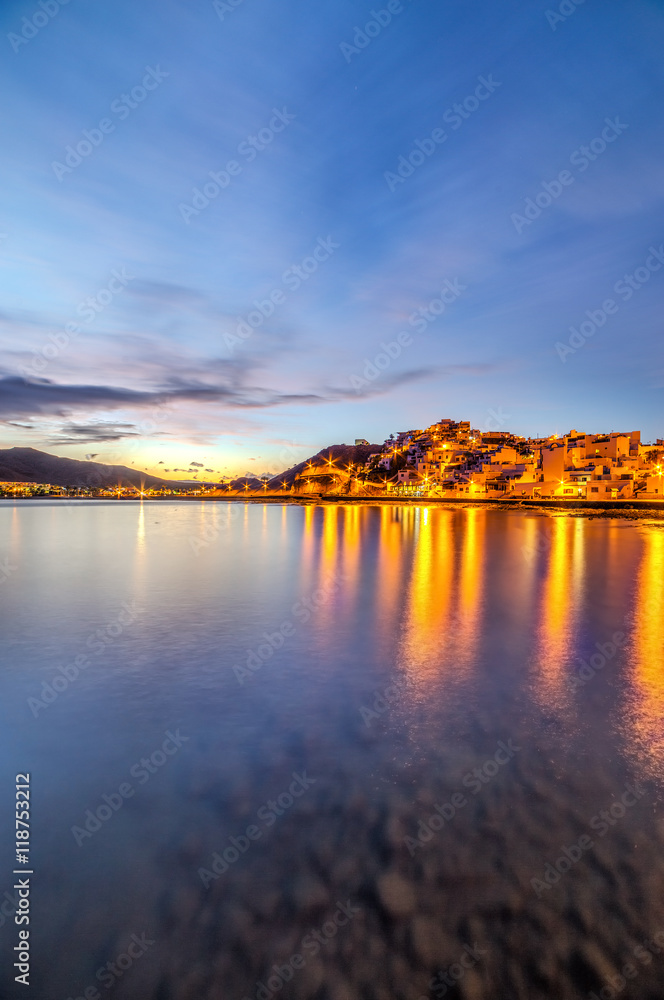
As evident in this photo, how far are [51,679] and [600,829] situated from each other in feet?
28.9

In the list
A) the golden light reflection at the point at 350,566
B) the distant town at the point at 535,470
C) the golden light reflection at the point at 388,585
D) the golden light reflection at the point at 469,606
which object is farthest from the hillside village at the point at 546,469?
the golden light reflection at the point at 469,606

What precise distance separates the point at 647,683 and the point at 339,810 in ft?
22.1

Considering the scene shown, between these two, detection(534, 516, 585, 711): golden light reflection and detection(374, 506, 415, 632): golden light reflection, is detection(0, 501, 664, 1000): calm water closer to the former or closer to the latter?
detection(534, 516, 585, 711): golden light reflection

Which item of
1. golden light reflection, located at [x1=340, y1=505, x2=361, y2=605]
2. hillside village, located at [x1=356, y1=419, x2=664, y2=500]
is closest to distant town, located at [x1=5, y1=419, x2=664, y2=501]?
hillside village, located at [x1=356, y1=419, x2=664, y2=500]

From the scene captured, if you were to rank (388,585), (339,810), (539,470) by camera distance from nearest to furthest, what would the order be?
(339,810)
(388,585)
(539,470)

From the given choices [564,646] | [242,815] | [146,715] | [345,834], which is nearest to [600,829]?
[345,834]

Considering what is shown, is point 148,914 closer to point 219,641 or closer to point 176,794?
point 176,794

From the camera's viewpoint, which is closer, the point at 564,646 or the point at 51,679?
the point at 51,679

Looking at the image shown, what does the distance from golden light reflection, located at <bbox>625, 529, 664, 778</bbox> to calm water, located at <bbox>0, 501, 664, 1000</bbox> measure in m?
0.07

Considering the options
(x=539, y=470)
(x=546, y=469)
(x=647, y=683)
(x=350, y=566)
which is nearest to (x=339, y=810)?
(x=647, y=683)

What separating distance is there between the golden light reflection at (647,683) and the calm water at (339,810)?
66 millimetres

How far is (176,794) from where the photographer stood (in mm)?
5352

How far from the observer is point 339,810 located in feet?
16.4

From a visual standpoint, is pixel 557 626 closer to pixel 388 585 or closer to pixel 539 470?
pixel 388 585
